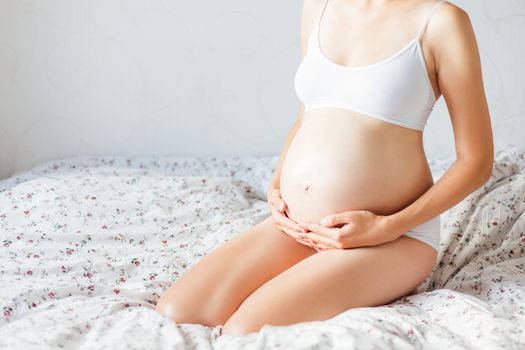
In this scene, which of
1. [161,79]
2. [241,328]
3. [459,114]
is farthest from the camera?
[161,79]

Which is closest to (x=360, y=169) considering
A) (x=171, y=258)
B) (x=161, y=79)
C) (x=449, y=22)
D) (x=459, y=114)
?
(x=459, y=114)

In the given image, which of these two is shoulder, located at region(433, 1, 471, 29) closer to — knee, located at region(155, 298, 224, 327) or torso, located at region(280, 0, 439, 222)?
torso, located at region(280, 0, 439, 222)

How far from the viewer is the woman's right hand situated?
1439mm

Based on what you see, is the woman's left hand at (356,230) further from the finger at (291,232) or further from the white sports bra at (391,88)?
the white sports bra at (391,88)

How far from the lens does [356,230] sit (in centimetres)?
133

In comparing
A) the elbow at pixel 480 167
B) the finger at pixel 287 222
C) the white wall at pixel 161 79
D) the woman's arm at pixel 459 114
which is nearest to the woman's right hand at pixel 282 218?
the finger at pixel 287 222

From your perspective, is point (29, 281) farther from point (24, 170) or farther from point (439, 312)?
point (24, 170)

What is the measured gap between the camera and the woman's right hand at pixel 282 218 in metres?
1.44

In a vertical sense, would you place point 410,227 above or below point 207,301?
above

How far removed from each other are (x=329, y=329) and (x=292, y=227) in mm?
326

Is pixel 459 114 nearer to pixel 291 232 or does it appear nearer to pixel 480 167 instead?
pixel 480 167

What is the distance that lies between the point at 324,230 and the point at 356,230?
7cm

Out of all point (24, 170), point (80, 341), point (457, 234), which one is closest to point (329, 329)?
point (80, 341)

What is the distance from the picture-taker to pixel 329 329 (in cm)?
115
